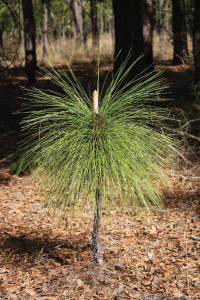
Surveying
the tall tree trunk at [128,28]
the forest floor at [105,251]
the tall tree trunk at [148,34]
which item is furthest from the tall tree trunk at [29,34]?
the forest floor at [105,251]

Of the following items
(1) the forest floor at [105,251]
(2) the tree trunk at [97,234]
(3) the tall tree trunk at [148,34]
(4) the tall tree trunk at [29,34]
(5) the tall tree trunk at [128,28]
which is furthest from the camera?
(4) the tall tree trunk at [29,34]

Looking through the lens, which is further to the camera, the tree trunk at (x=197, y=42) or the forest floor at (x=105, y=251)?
the tree trunk at (x=197, y=42)

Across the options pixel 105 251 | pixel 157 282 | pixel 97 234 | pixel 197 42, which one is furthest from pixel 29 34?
pixel 157 282

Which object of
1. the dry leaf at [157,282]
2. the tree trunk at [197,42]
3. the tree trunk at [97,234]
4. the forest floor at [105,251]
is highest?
the tree trunk at [197,42]

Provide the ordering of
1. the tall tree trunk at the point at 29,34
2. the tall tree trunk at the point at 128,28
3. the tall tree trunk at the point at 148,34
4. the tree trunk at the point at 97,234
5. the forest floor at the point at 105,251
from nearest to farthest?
the tree trunk at the point at 97,234, the forest floor at the point at 105,251, the tall tree trunk at the point at 128,28, the tall tree trunk at the point at 148,34, the tall tree trunk at the point at 29,34

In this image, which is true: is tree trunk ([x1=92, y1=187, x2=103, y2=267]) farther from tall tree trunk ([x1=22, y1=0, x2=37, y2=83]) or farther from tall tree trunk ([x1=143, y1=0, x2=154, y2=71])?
tall tree trunk ([x1=22, y1=0, x2=37, y2=83])

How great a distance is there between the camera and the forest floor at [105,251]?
2561 mm

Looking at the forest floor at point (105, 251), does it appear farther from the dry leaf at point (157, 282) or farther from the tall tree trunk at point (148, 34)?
the tall tree trunk at point (148, 34)

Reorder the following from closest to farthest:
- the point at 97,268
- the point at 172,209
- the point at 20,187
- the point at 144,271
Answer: the point at 97,268 → the point at 144,271 → the point at 172,209 → the point at 20,187

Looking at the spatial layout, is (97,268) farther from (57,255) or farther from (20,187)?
(20,187)

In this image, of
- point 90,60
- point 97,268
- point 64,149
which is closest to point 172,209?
point 97,268

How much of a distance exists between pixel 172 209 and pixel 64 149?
2241 mm

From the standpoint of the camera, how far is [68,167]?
2.25m

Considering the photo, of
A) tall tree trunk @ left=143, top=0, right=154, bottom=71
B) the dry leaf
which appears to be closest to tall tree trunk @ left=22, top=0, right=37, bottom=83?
tall tree trunk @ left=143, top=0, right=154, bottom=71
